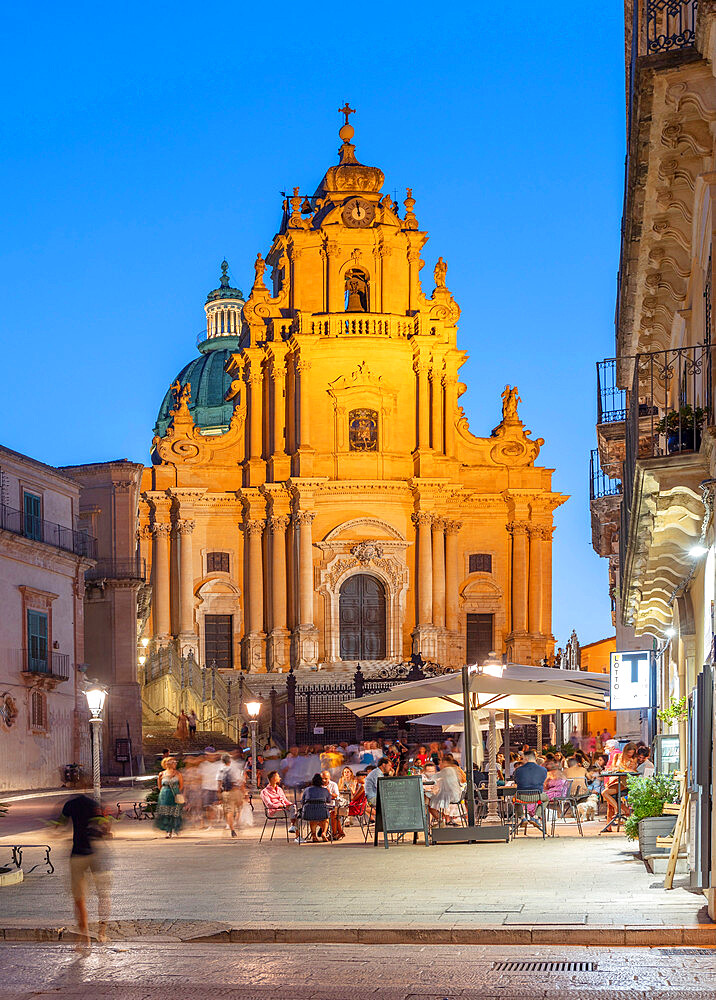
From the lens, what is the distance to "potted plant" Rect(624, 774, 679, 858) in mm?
17297

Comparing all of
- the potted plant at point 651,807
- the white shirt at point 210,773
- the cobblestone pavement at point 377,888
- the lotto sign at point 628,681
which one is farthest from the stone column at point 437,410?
the potted plant at point 651,807

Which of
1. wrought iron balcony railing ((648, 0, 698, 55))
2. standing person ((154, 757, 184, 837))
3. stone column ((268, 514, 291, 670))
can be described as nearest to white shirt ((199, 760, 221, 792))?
standing person ((154, 757, 184, 837))

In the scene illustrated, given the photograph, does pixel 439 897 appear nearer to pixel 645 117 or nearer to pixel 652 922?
pixel 652 922

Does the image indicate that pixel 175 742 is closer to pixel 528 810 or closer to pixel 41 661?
pixel 41 661

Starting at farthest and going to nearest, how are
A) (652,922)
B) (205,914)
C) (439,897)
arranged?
1. (439,897)
2. (205,914)
3. (652,922)

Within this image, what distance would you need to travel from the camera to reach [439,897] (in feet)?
46.6

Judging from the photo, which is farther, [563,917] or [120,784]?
[120,784]

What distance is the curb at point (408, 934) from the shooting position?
11602 mm

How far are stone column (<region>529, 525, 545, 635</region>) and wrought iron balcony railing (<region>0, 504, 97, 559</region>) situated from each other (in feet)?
60.6

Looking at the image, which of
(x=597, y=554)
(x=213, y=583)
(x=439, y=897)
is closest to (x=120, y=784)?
(x=597, y=554)

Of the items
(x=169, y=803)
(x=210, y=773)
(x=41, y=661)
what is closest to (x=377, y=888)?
(x=169, y=803)

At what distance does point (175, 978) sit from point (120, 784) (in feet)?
93.8

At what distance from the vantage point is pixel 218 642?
56.4m

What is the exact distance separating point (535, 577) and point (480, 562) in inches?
83.3
